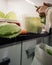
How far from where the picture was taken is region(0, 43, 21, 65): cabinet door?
73cm

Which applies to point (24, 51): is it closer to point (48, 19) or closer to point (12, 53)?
point (12, 53)

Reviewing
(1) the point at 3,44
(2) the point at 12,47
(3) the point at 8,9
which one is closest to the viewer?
(1) the point at 3,44

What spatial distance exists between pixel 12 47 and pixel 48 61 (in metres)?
0.29

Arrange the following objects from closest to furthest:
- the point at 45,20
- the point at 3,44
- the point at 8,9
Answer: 1. the point at 3,44
2. the point at 45,20
3. the point at 8,9

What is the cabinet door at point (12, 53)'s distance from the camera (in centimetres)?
73

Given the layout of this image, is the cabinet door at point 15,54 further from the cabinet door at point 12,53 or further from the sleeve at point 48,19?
the sleeve at point 48,19

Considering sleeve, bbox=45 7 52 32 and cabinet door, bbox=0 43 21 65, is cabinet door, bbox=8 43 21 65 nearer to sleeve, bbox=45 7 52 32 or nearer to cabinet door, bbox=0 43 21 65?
cabinet door, bbox=0 43 21 65

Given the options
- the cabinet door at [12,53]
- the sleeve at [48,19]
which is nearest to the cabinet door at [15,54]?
the cabinet door at [12,53]

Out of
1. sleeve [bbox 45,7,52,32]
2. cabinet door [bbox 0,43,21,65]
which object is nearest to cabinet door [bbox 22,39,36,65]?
cabinet door [bbox 0,43,21,65]

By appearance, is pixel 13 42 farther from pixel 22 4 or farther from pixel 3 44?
pixel 22 4

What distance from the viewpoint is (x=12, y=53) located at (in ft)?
2.62

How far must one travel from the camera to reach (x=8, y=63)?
753 mm

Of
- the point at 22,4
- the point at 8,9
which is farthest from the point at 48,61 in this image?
the point at 8,9

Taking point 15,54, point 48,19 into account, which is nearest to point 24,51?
point 15,54
